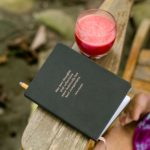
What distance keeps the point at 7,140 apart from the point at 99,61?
98cm

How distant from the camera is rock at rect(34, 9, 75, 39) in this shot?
277 cm

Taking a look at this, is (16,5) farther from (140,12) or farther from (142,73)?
(142,73)

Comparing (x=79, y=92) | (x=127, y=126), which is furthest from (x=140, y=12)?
(x=79, y=92)

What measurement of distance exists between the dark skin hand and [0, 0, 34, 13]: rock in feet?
5.16

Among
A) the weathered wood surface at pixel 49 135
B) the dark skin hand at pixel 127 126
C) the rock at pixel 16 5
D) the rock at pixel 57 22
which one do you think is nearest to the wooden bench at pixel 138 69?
the dark skin hand at pixel 127 126

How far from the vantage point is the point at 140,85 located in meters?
1.83

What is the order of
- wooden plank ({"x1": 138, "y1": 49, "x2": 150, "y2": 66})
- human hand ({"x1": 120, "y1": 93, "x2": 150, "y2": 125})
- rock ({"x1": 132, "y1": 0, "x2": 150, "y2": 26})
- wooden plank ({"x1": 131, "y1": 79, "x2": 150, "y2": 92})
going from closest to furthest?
1. human hand ({"x1": 120, "y1": 93, "x2": 150, "y2": 125})
2. wooden plank ({"x1": 131, "y1": 79, "x2": 150, "y2": 92})
3. wooden plank ({"x1": 138, "y1": 49, "x2": 150, "y2": 66})
4. rock ({"x1": 132, "y1": 0, "x2": 150, "y2": 26})

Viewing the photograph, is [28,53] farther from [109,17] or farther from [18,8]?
[109,17]

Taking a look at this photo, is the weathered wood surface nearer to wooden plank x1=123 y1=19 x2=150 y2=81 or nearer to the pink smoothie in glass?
the pink smoothie in glass

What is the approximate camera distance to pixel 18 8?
9.55ft

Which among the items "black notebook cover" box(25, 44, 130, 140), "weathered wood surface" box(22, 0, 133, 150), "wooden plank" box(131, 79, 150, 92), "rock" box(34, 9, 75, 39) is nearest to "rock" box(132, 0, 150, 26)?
"rock" box(34, 9, 75, 39)

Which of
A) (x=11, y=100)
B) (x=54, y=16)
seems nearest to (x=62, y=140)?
(x=11, y=100)

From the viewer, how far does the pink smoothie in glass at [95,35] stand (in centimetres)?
141

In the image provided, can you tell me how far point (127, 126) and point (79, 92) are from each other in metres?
0.32
